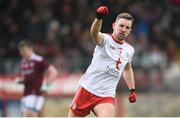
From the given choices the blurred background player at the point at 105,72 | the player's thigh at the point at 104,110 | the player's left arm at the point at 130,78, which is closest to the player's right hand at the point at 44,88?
the player's left arm at the point at 130,78

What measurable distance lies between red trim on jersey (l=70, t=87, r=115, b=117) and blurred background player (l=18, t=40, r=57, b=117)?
466 centimetres

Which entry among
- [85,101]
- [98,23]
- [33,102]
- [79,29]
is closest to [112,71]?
[85,101]

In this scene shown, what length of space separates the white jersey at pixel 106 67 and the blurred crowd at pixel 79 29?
27.7ft

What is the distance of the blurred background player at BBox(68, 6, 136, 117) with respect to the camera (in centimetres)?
973

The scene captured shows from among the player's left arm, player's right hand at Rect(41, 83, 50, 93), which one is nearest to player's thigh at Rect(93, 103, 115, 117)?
the player's left arm

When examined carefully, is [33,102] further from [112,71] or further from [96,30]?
[96,30]

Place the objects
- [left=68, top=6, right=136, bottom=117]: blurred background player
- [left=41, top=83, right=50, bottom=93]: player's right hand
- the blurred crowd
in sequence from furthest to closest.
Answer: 1. the blurred crowd
2. [left=41, top=83, right=50, bottom=93]: player's right hand
3. [left=68, top=6, right=136, bottom=117]: blurred background player

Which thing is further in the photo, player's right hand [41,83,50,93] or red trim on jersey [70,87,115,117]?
player's right hand [41,83,50,93]

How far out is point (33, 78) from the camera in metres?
14.7

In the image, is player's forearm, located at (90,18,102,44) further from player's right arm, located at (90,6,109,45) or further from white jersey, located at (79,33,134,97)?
white jersey, located at (79,33,134,97)

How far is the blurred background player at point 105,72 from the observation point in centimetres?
973

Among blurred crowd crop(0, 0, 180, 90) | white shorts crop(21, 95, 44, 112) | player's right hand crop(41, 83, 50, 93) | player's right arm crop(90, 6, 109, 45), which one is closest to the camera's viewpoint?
player's right arm crop(90, 6, 109, 45)

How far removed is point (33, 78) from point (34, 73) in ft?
0.37

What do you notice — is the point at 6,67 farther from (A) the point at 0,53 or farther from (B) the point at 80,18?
(B) the point at 80,18
